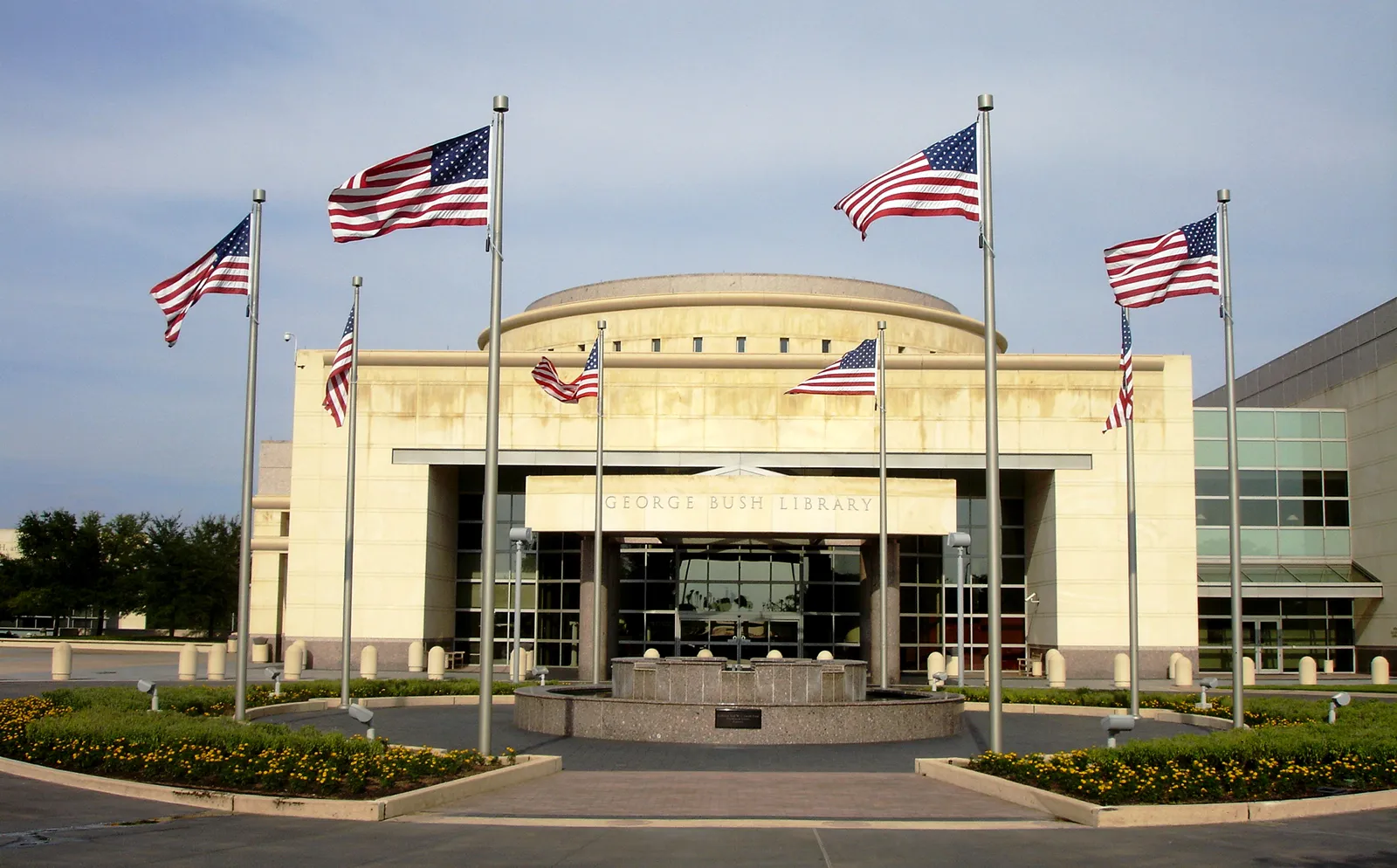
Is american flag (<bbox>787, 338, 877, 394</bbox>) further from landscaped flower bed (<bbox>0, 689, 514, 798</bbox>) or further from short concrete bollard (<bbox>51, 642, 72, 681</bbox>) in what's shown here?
→ short concrete bollard (<bbox>51, 642, 72, 681</bbox>)

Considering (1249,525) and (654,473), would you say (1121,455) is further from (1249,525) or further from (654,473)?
(654,473)

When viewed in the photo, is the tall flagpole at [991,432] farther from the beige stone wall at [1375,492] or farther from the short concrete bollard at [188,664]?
the beige stone wall at [1375,492]

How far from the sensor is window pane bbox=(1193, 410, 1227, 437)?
4931 centimetres

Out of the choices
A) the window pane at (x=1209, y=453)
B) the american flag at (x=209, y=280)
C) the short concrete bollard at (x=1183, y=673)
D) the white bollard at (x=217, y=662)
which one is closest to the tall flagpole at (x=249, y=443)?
the american flag at (x=209, y=280)

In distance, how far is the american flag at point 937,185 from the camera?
18.8m

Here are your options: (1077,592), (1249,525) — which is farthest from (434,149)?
(1249,525)

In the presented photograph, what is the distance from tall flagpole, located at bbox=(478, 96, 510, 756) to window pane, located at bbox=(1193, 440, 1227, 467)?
122 ft

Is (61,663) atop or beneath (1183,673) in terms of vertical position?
atop

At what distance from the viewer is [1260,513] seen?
4981 cm

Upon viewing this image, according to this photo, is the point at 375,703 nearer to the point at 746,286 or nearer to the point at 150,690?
the point at 150,690

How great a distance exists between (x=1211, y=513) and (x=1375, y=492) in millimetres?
5667

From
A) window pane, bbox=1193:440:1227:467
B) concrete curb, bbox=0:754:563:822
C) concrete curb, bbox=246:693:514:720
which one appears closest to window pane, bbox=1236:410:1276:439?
window pane, bbox=1193:440:1227:467

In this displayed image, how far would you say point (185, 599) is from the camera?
82188 mm

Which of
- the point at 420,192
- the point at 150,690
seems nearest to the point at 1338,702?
the point at 420,192
